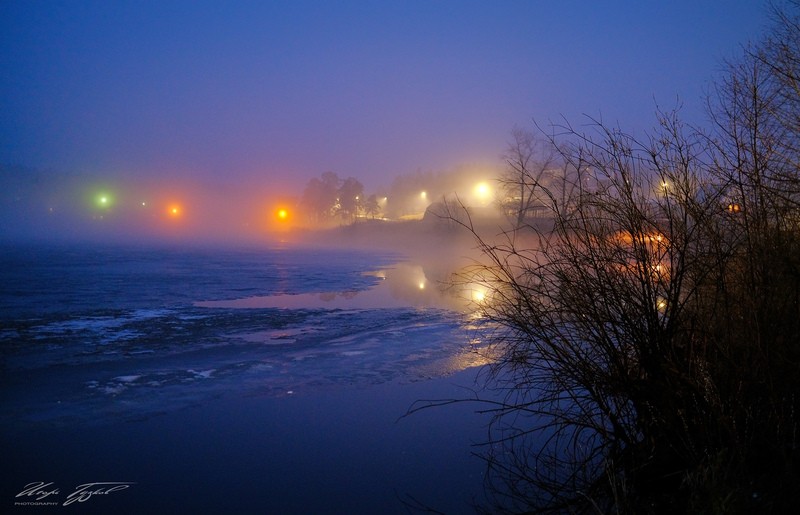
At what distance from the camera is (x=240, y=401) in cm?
805

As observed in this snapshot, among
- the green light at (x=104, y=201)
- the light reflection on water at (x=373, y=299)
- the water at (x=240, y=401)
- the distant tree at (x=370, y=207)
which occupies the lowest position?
the water at (x=240, y=401)

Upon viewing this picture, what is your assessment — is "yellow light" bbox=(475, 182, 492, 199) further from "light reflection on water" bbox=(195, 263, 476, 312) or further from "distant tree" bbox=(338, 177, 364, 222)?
"light reflection on water" bbox=(195, 263, 476, 312)

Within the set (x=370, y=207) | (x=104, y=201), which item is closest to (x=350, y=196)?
(x=370, y=207)

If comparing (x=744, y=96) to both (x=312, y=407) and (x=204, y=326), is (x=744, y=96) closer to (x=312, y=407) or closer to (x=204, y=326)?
(x=312, y=407)

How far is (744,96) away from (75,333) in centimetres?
1337

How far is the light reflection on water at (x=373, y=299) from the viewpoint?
56.7 ft

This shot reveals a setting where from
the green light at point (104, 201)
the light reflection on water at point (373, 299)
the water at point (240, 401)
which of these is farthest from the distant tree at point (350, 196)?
the water at point (240, 401)

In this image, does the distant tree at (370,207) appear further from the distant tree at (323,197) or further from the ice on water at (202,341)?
the ice on water at (202,341)

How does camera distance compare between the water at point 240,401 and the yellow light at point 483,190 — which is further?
the yellow light at point 483,190

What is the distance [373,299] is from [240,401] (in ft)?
36.3

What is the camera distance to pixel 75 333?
12258 millimetres

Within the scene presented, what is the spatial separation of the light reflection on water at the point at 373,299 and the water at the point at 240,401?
0.27m

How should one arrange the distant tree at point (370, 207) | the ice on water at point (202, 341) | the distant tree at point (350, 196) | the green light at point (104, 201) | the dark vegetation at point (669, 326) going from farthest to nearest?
the green light at point (104, 201) < the distant tree at point (370, 207) < the distant tree at point (350, 196) < the ice on water at point (202, 341) < the dark vegetation at point (669, 326)

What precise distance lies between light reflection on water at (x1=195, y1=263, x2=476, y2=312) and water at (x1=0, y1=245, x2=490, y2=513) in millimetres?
266
